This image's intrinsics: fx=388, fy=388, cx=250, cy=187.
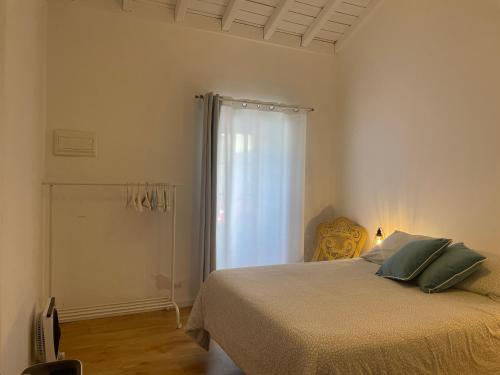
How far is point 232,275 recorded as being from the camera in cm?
258

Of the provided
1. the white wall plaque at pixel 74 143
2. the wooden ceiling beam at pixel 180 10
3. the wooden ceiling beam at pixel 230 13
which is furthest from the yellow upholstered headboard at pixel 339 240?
the wooden ceiling beam at pixel 180 10

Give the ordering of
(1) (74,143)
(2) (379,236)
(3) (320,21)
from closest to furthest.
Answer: (1) (74,143)
(2) (379,236)
(3) (320,21)

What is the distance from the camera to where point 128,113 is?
11.3 ft

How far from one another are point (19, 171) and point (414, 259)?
7.87 feet

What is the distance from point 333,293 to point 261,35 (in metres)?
2.72

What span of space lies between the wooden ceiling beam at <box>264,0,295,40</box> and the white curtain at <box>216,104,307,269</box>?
777 mm

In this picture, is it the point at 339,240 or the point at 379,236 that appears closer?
the point at 379,236

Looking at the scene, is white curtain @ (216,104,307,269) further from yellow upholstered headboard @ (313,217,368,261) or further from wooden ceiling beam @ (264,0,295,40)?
wooden ceiling beam @ (264,0,295,40)

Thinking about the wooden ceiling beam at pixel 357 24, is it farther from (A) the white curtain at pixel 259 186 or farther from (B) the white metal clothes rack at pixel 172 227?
(B) the white metal clothes rack at pixel 172 227

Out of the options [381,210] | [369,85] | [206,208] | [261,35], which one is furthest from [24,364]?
[369,85]

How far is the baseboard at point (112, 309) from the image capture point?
10.6 ft

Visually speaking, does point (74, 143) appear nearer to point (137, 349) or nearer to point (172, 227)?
point (172, 227)

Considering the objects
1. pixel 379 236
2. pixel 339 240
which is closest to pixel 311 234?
pixel 339 240

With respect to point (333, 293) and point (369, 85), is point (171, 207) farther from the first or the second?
point (369, 85)
